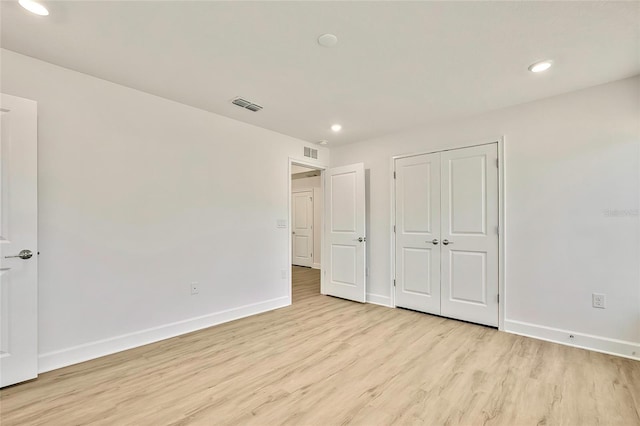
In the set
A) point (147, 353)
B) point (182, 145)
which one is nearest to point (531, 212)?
point (182, 145)

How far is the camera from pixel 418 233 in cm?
392

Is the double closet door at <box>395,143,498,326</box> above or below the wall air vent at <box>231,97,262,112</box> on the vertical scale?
below

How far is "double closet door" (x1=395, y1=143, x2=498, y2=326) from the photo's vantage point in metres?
3.36

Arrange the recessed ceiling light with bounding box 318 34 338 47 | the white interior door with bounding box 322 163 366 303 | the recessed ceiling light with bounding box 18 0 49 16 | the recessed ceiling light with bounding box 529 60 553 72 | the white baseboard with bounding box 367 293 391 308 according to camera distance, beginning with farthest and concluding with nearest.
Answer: the white interior door with bounding box 322 163 366 303 < the white baseboard with bounding box 367 293 391 308 < the recessed ceiling light with bounding box 529 60 553 72 < the recessed ceiling light with bounding box 318 34 338 47 < the recessed ceiling light with bounding box 18 0 49 16

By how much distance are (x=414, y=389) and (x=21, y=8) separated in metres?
3.55

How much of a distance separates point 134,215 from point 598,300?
446 centimetres

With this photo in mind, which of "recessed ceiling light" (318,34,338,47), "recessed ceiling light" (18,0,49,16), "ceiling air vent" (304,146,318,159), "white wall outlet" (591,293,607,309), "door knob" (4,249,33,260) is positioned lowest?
"white wall outlet" (591,293,607,309)

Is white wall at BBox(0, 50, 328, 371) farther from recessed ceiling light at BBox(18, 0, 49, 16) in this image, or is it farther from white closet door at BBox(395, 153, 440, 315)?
white closet door at BBox(395, 153, 440, 315)

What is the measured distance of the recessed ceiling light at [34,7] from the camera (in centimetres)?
171

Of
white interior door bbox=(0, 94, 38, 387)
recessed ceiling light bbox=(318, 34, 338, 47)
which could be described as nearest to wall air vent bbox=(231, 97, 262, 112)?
recessed ceiling light bbox=(318, 34, 338, 47)

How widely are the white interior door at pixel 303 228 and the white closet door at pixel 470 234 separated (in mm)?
4623

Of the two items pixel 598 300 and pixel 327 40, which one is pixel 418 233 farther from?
pixel 327 40

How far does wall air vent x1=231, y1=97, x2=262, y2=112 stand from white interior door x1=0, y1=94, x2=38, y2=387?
1599 millimetres

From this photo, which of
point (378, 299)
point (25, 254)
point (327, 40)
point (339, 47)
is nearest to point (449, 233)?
point (378, 299)
